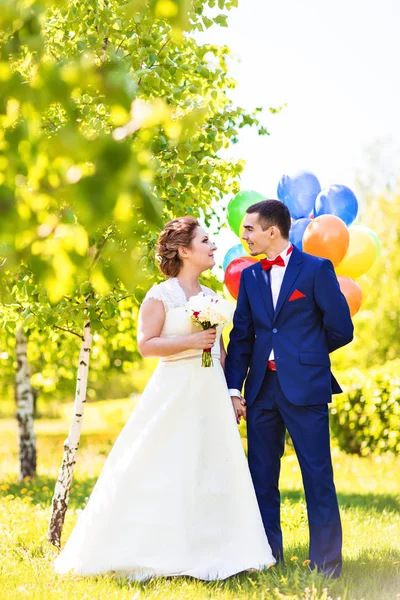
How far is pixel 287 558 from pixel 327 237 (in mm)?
2407

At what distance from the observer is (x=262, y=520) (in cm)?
448

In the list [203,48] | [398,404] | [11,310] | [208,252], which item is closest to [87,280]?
[11,310]

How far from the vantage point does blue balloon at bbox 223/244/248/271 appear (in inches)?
246

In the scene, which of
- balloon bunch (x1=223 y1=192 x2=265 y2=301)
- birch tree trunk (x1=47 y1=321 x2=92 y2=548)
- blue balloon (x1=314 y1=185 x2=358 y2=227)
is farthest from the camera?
blue balloon (x1=314 y1=185 x2=358 y2=227)

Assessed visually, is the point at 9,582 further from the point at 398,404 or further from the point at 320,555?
the point at 398,404

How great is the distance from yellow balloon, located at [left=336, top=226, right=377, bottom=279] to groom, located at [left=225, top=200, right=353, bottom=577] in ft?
5.81

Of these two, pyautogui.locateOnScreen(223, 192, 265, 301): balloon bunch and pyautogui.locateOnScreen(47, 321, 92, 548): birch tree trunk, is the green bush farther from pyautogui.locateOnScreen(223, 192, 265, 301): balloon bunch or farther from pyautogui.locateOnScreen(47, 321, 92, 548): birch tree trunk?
pyautogui.locateOnScreen(47, 321, 92, 548): birch tree trunk

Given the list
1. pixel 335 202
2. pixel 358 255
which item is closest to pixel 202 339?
pixel 358 255

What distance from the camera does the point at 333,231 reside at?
5664 millimetres

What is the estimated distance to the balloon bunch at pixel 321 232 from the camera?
5.71m

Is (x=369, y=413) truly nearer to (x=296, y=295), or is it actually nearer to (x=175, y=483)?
(x=296, y=295)

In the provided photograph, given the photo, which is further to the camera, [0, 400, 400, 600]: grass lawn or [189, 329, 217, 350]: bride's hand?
[189, 329, 217, 350]: bride's hand

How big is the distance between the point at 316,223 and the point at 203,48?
1.73 metres

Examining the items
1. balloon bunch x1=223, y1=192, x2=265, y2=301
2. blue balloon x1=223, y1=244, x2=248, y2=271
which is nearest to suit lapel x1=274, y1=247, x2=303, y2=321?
balloon bunch x1=223, y1=192, x2=265, y2=301
